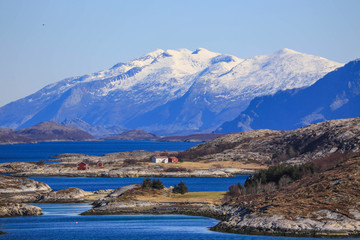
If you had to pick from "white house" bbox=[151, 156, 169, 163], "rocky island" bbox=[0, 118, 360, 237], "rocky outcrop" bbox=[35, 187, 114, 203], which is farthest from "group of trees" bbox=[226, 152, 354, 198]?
"white house" bbox=[151, 156, 169, 163]

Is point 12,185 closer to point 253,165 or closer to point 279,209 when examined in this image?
point 279,209

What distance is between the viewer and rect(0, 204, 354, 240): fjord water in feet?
196

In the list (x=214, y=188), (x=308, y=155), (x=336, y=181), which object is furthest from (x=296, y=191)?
(x=308, y=155)

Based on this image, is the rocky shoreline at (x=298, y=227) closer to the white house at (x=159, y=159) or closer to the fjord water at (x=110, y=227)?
the fjord water at (x=110, y=227)

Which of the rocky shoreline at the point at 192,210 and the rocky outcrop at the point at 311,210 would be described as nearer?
the rocky outcrop at the point at 311,210

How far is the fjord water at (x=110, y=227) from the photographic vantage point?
59.7 m

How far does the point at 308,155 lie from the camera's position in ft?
526

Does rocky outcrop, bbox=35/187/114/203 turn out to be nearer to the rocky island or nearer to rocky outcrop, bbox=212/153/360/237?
the rocky island

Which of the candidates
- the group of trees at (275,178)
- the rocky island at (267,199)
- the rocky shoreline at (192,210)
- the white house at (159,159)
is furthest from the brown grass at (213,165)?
the group of trees at (275,178)

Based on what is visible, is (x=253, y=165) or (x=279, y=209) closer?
(x=279, y=209)

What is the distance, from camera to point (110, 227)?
6612 cm

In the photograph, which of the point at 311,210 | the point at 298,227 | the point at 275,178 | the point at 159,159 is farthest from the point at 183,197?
the point at 159,159

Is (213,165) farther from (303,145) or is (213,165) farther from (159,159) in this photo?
(303,145)

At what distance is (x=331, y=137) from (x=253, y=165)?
66.7 ft
